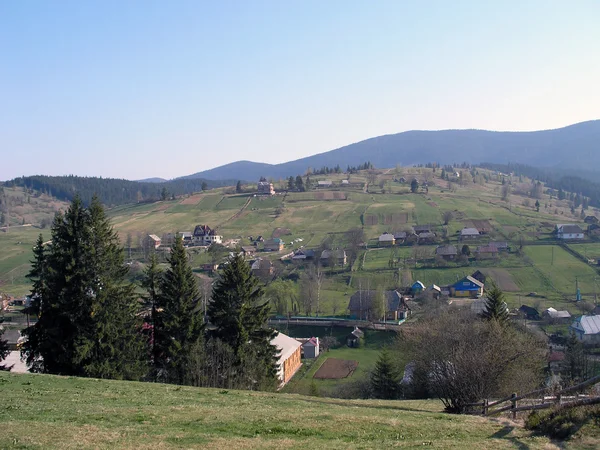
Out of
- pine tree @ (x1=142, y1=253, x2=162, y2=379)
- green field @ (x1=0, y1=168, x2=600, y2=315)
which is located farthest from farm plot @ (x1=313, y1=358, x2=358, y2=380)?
pine tree @ (x1=142, y1=253, x2=162, y2=379)

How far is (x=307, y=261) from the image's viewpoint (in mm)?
84500

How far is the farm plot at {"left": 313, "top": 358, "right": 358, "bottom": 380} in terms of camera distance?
41.8 m

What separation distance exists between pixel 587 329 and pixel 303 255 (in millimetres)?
47530

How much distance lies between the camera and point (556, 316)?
53875 millimetres

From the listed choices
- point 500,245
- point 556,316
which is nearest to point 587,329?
point 556,316

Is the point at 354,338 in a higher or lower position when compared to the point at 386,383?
lower

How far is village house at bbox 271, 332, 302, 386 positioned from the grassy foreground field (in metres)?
24.0

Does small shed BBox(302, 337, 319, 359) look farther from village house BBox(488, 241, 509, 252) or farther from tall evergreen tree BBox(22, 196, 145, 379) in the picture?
village house BBox(488, 241, 509, 252)

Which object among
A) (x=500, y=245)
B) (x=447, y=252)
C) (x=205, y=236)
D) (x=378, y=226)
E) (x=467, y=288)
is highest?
(x=205, y=236)

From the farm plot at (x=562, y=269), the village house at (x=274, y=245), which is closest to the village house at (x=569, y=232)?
the farm plot at (x=562, y=269)

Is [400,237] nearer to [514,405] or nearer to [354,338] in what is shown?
[354,338]

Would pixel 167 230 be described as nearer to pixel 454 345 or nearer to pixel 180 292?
pixel 180 292

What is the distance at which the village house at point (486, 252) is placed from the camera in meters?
81.8

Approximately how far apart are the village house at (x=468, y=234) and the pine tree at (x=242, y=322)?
243 feet
